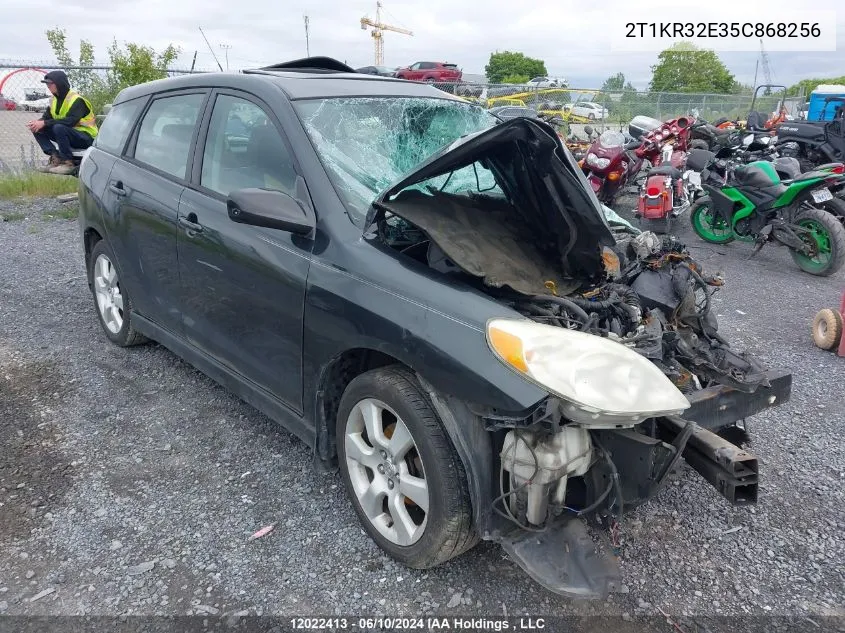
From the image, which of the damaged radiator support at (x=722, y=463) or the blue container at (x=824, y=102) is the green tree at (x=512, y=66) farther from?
the damaged radiator support at (x=722, y=463)

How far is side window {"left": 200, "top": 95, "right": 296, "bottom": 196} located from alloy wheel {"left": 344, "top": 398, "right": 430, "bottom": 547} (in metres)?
1.08

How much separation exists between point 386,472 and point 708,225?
23.3ft

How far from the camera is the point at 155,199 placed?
3.55 m

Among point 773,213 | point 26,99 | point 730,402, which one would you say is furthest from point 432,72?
point 730,402

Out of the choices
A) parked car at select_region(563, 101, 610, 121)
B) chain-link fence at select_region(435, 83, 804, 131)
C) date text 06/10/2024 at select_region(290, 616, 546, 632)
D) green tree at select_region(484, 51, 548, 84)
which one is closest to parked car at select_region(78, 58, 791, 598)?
date text 06/10/2024 at select_region(290, 616, 546, 632)

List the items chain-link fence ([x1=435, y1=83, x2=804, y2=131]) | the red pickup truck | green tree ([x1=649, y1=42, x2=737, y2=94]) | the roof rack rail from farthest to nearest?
green tree ([x1=649, y1=42, x2=737, y2=94]) < the red pickup truck < chain-link fence ([x1=435, y1=83, x2=804, y2=131]) < the roof rack rail

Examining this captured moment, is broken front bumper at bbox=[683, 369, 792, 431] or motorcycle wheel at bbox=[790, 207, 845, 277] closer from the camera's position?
broken front bumper at bbox=[683, 369, 792, 431]

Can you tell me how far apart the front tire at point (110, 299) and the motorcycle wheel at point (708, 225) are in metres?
6.83

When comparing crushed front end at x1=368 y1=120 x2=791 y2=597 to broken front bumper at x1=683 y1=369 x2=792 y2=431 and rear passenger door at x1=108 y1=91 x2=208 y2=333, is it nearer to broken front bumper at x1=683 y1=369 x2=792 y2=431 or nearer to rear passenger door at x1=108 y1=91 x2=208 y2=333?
broken front bumper at x1=683 y1=369 x2=792 y2=431

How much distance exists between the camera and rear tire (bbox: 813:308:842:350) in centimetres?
477

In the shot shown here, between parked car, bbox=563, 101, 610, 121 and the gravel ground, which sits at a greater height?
parked car, bbox=563, 101, 610, 121

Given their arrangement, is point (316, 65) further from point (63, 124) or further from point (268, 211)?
point (63, 124)

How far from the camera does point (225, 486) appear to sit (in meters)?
3.05

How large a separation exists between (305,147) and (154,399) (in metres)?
1.96
